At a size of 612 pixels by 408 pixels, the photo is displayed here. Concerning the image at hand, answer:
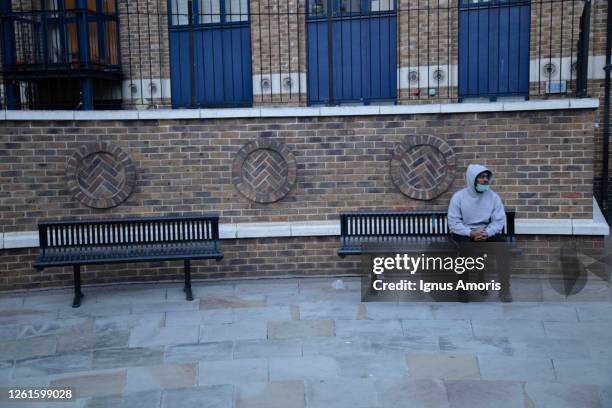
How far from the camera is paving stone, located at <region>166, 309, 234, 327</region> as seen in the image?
7090 mm

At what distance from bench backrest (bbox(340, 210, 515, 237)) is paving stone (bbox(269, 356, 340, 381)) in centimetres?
225

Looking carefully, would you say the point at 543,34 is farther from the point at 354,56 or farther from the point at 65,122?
the point at 65,122

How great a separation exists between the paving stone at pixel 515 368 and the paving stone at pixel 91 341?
3.23 m

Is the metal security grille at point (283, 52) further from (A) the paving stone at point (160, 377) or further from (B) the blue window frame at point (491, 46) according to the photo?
(A) the paving stone at point (160, 377)

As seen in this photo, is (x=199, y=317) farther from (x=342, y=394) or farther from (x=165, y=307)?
(x=342, y=394)

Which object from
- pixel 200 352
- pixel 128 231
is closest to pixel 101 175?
pixel 128 231

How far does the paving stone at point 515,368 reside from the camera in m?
5.56

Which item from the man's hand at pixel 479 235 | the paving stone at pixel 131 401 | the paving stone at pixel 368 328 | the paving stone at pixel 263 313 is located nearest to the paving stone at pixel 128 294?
the paving stone at pixel 263 313

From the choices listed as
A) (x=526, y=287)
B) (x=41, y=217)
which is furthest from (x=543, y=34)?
(x=41, y=217)

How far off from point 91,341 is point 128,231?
1.64 meters

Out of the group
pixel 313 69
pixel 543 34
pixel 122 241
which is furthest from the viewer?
pixel 313 69

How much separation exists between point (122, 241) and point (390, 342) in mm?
3350

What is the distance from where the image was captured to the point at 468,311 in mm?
7184

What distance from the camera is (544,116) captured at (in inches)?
324
